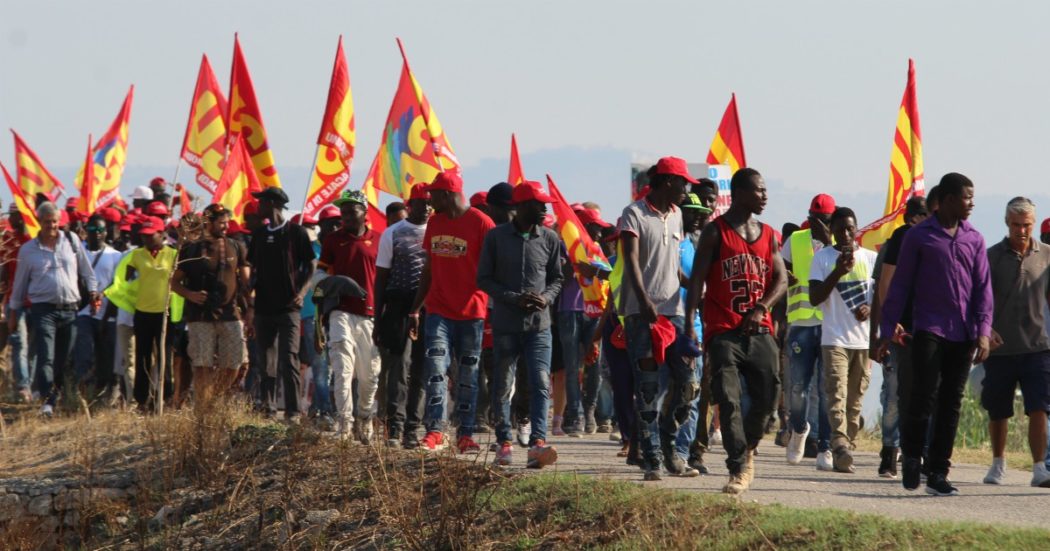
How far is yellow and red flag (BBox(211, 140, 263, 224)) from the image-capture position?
1933 centimetres

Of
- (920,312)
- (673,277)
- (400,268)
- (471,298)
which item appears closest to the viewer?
(920,312)

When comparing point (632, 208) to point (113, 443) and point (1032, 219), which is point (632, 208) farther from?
point (113, 443)

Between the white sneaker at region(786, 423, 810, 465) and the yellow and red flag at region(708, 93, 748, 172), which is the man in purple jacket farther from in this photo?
the yellow and red flag at region(708, 93, 748, 172)

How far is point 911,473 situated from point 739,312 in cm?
169

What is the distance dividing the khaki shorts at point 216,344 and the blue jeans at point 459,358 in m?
3.63

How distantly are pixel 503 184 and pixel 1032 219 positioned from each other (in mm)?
4056

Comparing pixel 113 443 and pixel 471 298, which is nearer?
pixel 471 298

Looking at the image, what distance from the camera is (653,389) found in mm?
11266

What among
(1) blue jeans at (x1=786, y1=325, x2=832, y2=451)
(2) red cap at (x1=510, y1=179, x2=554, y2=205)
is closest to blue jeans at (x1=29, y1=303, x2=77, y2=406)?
(2) red cap at (x1=510, y1=179, x2=554, y2=205)

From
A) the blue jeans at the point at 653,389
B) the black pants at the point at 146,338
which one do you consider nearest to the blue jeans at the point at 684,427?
the blue jeans at the point at 653,389

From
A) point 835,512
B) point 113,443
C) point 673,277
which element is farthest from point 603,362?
point 835,512

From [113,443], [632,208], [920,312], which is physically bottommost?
[113,443]

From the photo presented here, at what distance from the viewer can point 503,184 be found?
1303 centimetres

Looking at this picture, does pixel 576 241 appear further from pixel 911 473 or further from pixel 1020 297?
pixel 911 473
